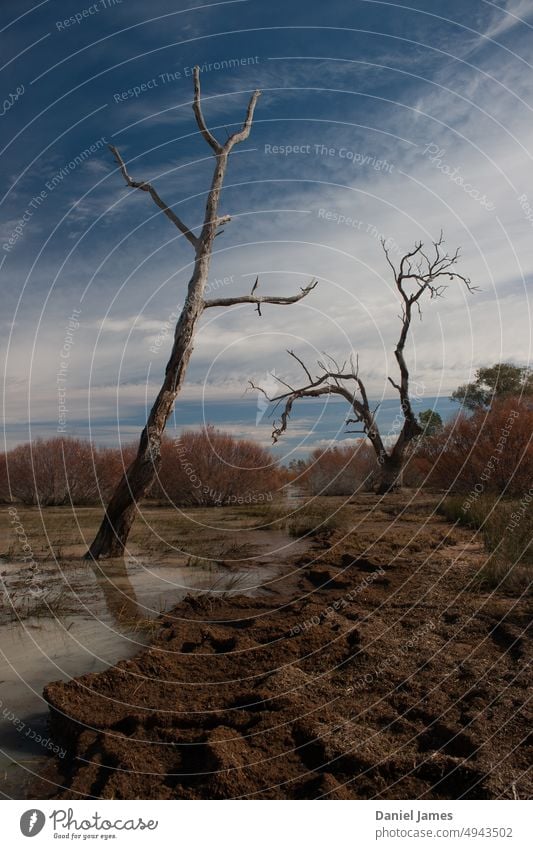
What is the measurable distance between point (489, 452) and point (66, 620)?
12.2 metres

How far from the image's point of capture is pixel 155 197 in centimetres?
1248

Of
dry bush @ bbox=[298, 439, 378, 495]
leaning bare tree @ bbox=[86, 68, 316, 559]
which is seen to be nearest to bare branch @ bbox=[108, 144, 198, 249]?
leaning bare tree @ bbox=[86, 68, 316, 559]

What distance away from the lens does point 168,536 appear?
1280 centimetres

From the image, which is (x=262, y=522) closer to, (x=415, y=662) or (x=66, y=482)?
(x=66, y=482)

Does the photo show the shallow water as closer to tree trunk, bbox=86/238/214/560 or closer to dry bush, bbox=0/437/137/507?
tree trunk, bbox=86/238/214/560

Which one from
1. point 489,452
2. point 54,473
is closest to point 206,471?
point 54,473

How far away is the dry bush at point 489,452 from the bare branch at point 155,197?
26.6 feet

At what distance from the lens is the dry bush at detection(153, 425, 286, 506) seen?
19.4 m

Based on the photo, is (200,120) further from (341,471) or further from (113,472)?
(341,471)

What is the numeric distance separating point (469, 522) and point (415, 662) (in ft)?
28.3

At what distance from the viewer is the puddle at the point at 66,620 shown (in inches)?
160

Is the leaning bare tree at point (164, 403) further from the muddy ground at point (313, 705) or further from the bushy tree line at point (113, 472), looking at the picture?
the bushy tree line at point (113, 472)

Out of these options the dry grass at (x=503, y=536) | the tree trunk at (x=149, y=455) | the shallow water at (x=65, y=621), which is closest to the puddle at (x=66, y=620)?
the shallow water at (x=65, y=621)

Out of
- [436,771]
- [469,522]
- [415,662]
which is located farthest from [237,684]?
[469,522]
